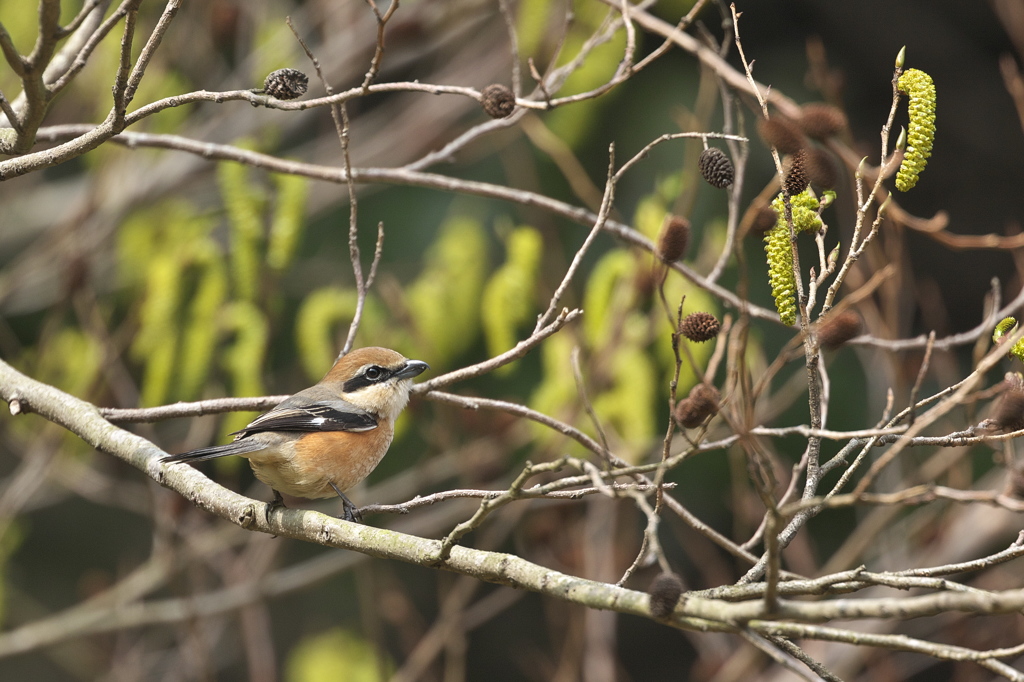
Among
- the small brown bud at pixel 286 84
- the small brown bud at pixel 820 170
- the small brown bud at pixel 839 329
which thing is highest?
the small brown bud at pixel 286 84

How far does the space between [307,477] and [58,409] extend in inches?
41.2

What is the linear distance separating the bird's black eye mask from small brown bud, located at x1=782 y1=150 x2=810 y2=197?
241 centimetres

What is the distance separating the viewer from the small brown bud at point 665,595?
2242 mm

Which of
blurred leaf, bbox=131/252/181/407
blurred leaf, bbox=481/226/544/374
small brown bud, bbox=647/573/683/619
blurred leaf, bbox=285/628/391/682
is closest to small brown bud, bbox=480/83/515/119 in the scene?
blurred leaf, bbox=481/226/544/374

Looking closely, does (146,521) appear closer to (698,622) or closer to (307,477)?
(307,477)

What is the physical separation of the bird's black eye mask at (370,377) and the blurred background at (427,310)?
0.83 metres

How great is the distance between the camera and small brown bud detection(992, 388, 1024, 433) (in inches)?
95.8

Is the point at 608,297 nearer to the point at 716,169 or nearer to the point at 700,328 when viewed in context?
the point at 716,169

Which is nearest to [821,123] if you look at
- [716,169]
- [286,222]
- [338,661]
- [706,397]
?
[716,169]

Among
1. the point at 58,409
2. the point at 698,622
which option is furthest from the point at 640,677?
the point at 698,622

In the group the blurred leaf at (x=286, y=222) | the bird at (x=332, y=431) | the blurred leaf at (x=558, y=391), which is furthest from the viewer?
the blurred leaf at (x=558, y=391)

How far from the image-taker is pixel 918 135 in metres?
2.72

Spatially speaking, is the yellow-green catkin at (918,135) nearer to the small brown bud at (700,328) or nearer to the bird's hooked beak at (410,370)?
the small brown bud at (700,328)

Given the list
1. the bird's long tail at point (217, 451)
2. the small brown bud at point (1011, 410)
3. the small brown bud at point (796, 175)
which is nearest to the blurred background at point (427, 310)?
the small brown bud at point (796, 175)
